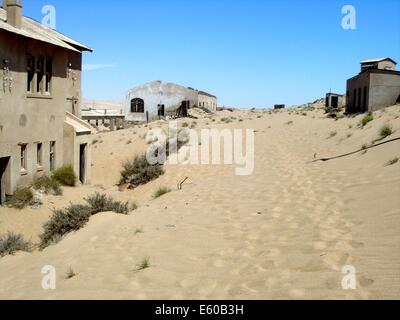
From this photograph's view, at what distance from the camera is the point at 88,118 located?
42.4 metres

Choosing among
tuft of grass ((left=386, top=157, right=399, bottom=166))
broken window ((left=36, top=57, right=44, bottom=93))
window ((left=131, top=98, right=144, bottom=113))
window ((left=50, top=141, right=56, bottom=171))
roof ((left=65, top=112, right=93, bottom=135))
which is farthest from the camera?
window ((left=131, top=98, right=144, bottom=113))

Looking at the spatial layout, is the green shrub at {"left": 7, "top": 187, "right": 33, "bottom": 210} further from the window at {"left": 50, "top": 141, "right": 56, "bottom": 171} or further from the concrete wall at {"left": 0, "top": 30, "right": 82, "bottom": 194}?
the window at {"left": 50, "top": 141, "right": 56, "bottom": 171}

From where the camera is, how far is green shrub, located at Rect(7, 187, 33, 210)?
14.6 metres

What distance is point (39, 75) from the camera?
1709 cm

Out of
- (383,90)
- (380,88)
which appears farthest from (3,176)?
(383,90)

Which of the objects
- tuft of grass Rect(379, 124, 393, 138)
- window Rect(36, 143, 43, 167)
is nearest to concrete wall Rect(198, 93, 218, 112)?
window Rect(36, 143, 43, 167)

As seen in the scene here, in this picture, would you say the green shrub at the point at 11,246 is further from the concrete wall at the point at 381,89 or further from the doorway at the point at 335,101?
the doorway at the point at 335,101

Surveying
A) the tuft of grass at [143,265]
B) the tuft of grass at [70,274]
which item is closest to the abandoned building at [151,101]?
the tuft of grass at [70,274]

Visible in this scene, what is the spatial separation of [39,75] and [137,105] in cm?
3056

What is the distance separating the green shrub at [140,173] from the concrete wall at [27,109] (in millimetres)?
3182

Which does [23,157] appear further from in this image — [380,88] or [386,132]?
[380,88]

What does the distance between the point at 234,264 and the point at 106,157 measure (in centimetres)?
2055

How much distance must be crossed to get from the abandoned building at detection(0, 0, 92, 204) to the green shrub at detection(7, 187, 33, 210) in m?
0.25
